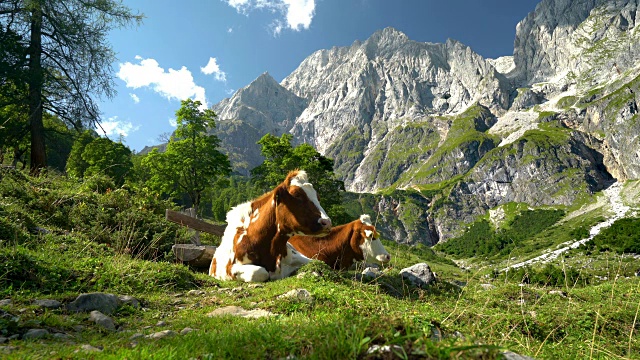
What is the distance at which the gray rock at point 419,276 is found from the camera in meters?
8.37

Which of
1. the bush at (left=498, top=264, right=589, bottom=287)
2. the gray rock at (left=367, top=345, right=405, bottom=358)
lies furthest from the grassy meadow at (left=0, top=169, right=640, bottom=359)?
the bush at (left=498, top=264, right=589, bottom=287)

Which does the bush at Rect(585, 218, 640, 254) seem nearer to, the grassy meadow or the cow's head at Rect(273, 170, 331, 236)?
the grassy meadow

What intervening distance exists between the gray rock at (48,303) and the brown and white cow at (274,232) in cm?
385

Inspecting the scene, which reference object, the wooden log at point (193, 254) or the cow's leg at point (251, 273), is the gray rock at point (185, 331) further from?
the wooden log at point (193, 254)

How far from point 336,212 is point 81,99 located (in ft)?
78.1

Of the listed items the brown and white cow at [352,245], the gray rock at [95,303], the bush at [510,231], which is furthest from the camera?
the bush at [510,231]

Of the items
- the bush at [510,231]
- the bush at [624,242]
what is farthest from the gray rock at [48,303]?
the bush at [510,231]

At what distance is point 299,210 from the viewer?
8094 millimetres

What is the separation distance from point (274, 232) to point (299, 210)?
988 millimetres

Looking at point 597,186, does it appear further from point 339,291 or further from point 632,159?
point 339,291

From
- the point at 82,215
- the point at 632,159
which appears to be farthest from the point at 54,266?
the point at 632,159

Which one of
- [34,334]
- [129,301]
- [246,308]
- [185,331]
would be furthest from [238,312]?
[34,334]

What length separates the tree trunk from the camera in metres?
16.8

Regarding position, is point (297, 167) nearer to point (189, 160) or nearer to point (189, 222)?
point (189, 160)
